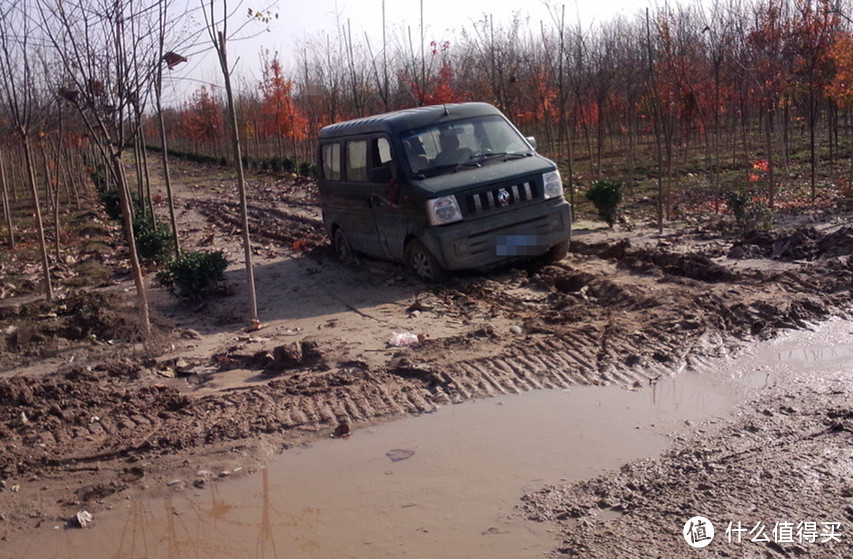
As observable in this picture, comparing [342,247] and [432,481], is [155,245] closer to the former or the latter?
[342,247]

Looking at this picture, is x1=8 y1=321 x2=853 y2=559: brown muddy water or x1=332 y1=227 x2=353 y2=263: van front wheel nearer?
x1=8 y1=321 x2=853 y2=559: brown muddy water

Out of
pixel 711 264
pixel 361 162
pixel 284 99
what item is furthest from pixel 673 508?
pixel 284 99

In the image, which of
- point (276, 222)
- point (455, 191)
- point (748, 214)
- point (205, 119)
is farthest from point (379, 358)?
point (205, 119)

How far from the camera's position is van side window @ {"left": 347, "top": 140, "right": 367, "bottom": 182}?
10.0 m

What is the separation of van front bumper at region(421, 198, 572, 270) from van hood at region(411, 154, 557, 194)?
38 centimetres

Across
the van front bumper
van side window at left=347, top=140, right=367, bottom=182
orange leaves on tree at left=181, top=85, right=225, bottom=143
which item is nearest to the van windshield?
the van front bumper

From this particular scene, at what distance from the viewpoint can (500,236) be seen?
28.7ft

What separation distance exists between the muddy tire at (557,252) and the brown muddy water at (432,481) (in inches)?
145

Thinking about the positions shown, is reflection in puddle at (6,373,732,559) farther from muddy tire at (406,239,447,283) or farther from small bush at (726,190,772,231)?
small bush at (726,190,772,231)

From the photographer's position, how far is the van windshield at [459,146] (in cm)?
903

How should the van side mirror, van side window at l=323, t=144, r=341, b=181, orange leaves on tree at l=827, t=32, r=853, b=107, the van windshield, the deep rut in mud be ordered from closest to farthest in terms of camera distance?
the deep rut in mud
the van windshield
the van side mirror
van side window at l=323, t=144, r=341, b=181
orange leaves on tree at l=827, t=32, r=853, b=107

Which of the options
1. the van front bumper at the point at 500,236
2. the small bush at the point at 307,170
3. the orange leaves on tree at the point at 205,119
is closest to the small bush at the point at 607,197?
the van front bumper at the point at 500,236

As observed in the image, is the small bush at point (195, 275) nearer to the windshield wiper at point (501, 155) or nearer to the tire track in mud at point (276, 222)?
the windshield wiper at point (501, 155)

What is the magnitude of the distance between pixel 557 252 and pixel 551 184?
940 millimetres
